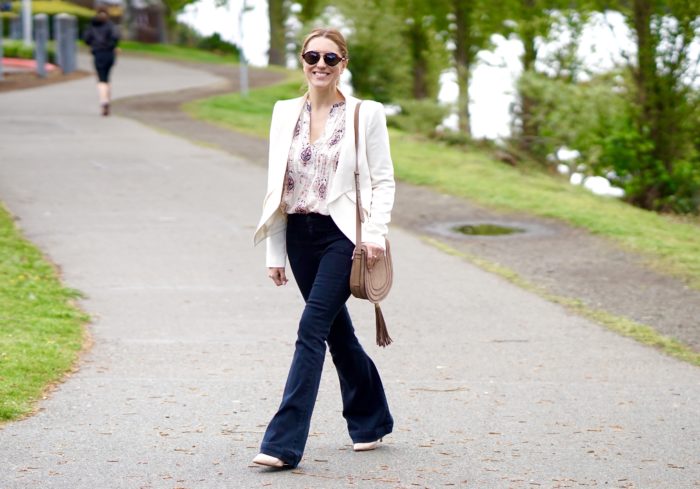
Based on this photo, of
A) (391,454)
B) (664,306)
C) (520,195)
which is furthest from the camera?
(520,195)

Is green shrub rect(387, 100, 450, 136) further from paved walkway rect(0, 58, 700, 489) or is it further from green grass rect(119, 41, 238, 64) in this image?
Answer: green grass rect(119, 41, 238, 64)

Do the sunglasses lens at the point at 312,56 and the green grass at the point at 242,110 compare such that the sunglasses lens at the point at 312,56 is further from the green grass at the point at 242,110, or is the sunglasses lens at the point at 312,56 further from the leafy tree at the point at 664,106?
the green grass at the point at 242,110

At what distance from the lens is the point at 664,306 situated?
9.98 metres

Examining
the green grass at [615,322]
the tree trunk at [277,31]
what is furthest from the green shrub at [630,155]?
the tree trunk at [277,31]

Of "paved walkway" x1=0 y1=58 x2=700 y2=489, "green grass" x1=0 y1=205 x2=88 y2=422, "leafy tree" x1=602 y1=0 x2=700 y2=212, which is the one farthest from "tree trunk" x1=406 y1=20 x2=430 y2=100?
"green grass" x1=0 y1=205 x2=88 y2=422

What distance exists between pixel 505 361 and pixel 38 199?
8071 mm

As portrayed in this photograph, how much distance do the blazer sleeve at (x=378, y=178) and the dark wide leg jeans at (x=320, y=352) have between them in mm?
124

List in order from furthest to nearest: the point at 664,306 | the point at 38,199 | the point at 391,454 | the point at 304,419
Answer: the point at 38,199 < the point at 664,306 < the point at 391,454 < the point at 304,419

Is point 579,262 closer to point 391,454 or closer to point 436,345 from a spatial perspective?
point 436,345

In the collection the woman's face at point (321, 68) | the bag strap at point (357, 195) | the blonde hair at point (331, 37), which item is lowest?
the bag strap at point (357, 195)

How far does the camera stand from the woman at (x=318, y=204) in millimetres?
5488

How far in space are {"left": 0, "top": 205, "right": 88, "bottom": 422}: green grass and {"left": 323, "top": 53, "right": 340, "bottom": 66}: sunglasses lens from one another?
232 cm

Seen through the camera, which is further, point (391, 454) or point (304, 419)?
point (391, 454)

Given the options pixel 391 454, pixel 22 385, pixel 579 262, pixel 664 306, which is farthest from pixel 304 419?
pixel 579 262
